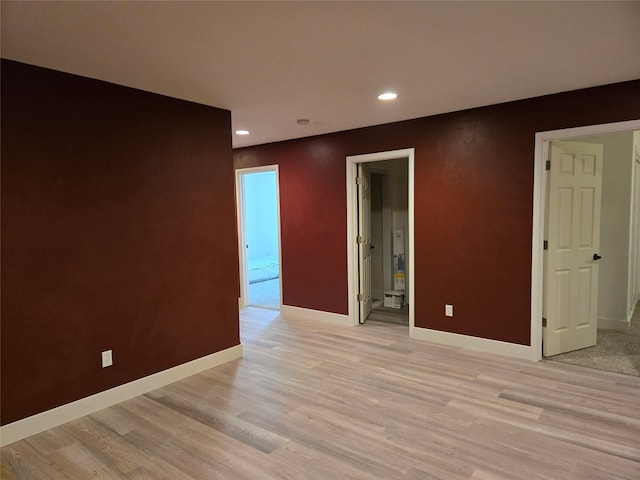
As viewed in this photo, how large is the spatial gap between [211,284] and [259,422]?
4.60ft

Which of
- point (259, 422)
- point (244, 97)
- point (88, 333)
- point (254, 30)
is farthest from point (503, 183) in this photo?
point (88, 333)

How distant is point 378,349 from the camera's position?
410 cm

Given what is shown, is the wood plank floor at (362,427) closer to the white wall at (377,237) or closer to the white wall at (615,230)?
the white wall at (615,230)

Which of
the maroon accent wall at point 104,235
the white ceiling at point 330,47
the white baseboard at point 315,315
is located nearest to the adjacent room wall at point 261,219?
the white baseboard at point 315,315

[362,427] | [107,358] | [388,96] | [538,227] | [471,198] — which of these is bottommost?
[362,427]

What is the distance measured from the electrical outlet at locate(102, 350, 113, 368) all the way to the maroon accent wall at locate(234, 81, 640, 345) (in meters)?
2.73

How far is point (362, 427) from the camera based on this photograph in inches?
103

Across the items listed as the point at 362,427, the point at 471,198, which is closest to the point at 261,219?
the point at 471,198

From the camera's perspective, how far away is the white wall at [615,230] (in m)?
4.48

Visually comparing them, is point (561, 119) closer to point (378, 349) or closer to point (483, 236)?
point (483, 236)

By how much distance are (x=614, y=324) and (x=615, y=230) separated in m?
1.08

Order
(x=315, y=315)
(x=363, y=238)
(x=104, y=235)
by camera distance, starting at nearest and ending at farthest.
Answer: (x=104, y=235) → (x=363, y=238) → (x=315, y=315)

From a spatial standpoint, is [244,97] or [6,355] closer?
[6,355]

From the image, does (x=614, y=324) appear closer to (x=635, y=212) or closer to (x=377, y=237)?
(x=635, y=212)
